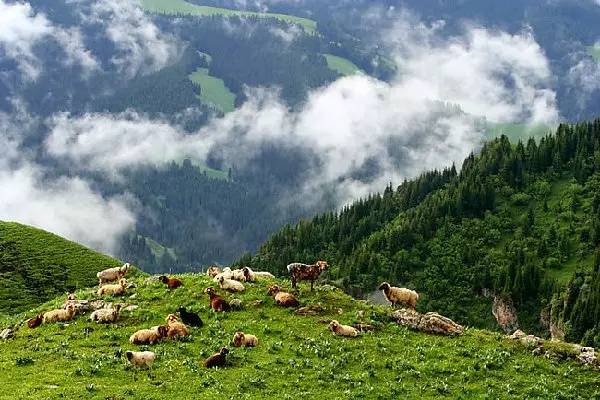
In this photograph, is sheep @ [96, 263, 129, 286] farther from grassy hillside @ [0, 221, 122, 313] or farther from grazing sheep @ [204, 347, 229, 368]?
grassy hillside @ [0, 221, 122, 313]

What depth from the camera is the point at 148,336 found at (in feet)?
153

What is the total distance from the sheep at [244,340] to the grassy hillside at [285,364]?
48 cm

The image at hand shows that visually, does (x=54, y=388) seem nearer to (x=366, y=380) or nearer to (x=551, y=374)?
(x=366, y=380)

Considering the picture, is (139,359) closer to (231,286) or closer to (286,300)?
(286,300)

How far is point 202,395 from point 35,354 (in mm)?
13374

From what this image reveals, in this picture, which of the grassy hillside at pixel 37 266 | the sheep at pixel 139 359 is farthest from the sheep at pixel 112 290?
the grassy hillside at pixel 37 266

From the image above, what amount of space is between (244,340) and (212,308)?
26.7 feet

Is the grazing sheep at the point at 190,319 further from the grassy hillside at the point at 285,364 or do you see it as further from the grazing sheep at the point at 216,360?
the grazing sheep at the point at 216,360

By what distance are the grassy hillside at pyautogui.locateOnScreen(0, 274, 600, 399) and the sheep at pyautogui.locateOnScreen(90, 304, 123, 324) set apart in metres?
0.59

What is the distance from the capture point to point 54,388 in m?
38.3

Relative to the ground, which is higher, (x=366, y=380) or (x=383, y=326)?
(x=383, y=326)

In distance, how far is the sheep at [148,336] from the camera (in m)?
46.4

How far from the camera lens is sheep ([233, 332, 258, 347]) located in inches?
1806

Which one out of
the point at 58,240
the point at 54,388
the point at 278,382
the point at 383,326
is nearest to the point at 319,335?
the point at 383,326
